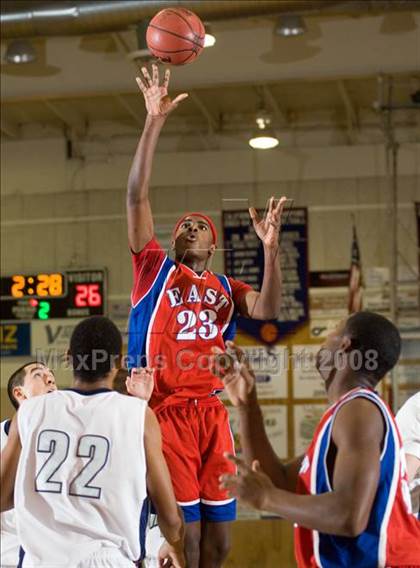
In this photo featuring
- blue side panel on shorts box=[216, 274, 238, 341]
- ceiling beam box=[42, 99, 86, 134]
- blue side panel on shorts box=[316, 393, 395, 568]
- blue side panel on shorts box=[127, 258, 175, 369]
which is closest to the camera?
blue side panel on shorts box=[316, 393, 395, 568]

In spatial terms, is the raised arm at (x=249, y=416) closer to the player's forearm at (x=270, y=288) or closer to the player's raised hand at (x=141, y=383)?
the player's raised hand at (x=141, y=383)

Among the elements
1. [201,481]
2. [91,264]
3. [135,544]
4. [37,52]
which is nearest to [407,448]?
[201,481]

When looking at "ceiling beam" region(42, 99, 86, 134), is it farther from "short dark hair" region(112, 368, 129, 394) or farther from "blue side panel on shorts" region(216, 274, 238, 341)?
"blue side panel on shorts" region(216, 274, 238, 341)

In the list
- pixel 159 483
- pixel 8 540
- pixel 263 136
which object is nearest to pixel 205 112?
pixel 263 136

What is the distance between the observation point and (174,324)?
5930 millimetres

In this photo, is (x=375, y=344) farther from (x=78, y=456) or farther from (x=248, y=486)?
(x=78, y=456)

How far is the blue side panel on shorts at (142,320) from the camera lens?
19.6 ft

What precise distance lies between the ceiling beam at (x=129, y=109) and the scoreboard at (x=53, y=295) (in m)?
2.45

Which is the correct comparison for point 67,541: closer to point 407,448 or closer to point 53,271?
point 407,448

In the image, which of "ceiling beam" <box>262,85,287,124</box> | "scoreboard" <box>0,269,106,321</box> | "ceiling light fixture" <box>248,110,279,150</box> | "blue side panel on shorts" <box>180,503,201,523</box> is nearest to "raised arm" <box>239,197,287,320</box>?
"blue side panel on shorts" <box>180,503,201,523</box>

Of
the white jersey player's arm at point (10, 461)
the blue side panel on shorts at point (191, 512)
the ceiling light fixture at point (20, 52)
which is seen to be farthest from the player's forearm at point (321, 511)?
the ceiling light fixture at point (20, 52)

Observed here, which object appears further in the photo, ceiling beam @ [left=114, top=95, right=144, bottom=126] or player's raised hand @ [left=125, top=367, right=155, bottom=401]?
ceiling beam @ [left=114, top=95, right=144, bottom=126]

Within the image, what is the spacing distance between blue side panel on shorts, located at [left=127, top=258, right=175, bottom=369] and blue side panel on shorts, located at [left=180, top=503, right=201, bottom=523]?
0.91 metres

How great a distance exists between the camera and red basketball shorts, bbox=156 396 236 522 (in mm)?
5750
